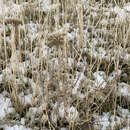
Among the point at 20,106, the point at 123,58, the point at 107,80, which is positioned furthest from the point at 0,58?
the point at 123,58

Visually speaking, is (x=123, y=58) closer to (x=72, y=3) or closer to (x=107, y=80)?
(x=107, y=80)

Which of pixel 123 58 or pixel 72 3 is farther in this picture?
pixel 72 3

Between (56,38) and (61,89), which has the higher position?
(56,38)

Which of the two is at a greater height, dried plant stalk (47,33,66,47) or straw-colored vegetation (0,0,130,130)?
dried plant stalk (47,33,66,47)

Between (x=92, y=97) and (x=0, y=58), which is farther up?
(x=0, y=58)

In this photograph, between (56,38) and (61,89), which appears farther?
(61,89)

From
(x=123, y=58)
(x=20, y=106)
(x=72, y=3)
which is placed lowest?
(x=20, y=106)

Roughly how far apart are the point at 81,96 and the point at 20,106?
17.8 inches

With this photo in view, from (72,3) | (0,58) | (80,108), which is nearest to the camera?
(80,108)

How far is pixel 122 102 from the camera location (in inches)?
61.3

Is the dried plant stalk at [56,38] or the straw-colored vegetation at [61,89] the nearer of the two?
the dried plant stalk at [56,38]

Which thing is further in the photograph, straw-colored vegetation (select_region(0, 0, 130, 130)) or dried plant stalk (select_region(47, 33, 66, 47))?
straw-colored vegetation (select_region(0, 0, 130, 130))

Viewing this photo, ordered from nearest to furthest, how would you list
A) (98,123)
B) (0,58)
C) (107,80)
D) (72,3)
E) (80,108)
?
(98,123) → (80,108) → (107,80) → (0,58) → (72,3)

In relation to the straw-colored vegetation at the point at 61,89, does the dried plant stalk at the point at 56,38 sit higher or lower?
higher
